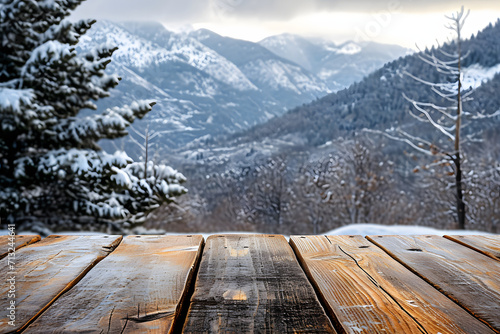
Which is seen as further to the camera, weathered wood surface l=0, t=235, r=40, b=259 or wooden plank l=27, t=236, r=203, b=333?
weathered wood surface l=0, t=235, r=40, b=259

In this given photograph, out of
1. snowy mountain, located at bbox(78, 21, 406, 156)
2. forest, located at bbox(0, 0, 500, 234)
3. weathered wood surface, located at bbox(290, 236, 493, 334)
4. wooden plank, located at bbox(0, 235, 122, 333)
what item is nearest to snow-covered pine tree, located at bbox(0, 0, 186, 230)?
forest, located at bbox(0, 0, 500, 234)

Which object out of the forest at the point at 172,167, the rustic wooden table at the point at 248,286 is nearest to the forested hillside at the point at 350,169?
the forest at the point at 172,167

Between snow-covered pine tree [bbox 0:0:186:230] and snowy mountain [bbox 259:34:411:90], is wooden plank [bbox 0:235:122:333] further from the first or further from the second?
snowy mountain [bbox 259:34:411:90]

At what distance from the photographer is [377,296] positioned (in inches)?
24.5

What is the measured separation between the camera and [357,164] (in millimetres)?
19609

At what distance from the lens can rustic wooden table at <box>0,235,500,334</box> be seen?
0.53 meters

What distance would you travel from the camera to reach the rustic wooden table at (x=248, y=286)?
529 millimetres

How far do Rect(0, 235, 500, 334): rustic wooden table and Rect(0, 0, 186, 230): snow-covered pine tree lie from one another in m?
3.98

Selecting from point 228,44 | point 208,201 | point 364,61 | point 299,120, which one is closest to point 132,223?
point 208,201

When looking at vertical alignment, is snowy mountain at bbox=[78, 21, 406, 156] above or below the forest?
above

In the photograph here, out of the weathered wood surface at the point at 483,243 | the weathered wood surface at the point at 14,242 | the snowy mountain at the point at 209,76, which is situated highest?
the snowy mountain at the point at 209,76

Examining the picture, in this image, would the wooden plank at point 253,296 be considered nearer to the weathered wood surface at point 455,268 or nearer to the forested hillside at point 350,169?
the weathered wood surface at point 455,268

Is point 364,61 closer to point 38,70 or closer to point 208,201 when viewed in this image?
point 208,201

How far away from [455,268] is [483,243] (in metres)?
0.30
